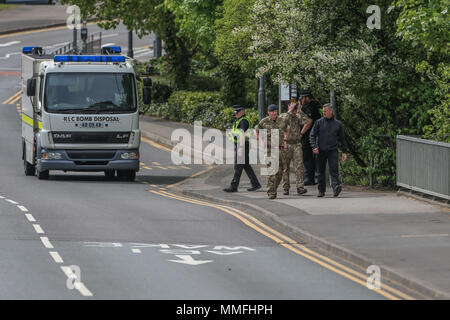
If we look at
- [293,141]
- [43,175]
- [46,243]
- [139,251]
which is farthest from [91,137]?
[139,251]

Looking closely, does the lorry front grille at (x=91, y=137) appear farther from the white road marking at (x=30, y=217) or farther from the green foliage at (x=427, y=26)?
the green foliage at (x=427, y=26)

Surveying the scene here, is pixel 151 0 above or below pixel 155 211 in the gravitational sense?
above

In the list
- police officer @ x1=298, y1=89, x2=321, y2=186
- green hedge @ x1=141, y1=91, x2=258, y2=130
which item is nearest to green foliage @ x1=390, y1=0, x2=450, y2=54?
police officer @ x1=298, y1=89, x2=321, y2=186

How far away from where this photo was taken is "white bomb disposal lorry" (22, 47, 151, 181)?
1014 inches

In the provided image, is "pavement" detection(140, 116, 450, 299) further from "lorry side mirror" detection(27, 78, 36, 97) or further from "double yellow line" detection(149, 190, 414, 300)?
"lorry side mirror" detection(27, 78, 36, 97)

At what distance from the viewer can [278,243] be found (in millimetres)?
16062

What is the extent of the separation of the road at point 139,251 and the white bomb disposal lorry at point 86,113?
86cm

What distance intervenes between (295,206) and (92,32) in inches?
→ 2282

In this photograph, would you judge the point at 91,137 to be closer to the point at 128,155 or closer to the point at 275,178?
the point at 128,155

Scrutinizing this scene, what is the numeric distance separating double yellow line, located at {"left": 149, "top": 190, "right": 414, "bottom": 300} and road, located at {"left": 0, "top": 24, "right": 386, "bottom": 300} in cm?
10

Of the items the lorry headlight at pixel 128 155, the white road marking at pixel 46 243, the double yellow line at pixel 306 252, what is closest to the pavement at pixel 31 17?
the lorry headlight at pixel 128 155

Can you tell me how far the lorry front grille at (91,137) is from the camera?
2589cm
